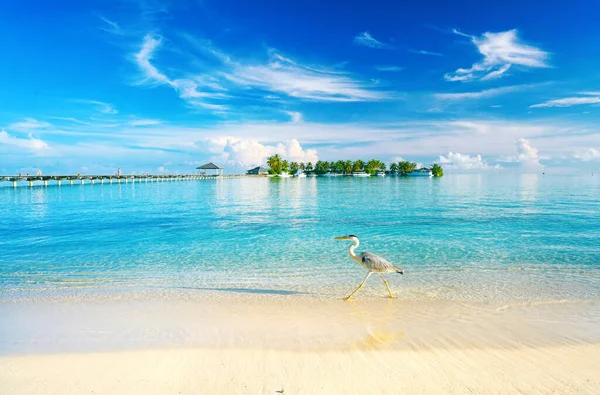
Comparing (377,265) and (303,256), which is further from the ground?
(377,265)

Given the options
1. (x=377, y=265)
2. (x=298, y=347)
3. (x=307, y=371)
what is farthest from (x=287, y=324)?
(x=377, y=265)

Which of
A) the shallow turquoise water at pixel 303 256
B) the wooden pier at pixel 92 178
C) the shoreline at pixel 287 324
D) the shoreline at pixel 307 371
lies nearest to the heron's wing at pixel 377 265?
the shoreline at pixel 287 324

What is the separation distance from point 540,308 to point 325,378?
653cm

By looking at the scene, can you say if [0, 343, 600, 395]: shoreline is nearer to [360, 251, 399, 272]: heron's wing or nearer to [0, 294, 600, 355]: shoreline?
[0, 294, 600, 355]: shoreline

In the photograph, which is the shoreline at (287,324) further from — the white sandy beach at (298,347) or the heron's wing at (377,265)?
the heron's wing at (377,265)

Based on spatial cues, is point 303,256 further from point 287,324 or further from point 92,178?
point 92,178

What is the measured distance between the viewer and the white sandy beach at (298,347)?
5262mm

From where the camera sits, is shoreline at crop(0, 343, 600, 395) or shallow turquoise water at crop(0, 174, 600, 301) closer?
shoreline at crop(0, 343, 600, 395)

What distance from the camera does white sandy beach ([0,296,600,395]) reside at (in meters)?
5.26

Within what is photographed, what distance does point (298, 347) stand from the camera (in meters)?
6.48

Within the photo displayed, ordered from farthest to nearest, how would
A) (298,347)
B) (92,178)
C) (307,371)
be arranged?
(92,178) < (298,347) < (307,371)

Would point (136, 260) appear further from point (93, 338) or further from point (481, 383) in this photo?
point (481, 383)

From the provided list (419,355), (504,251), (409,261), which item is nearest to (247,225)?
(409,261)

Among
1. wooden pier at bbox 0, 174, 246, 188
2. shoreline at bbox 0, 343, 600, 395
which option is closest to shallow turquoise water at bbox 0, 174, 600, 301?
shoreline at bbox 0, 343, 600, 395
